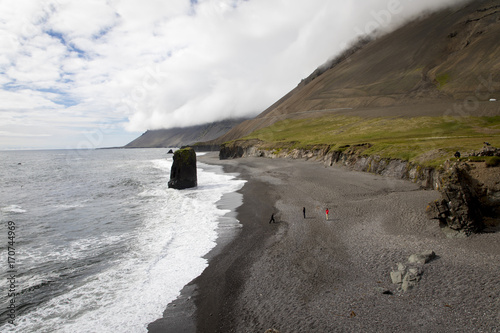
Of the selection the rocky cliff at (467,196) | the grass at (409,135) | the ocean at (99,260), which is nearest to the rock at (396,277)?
the rocky cliff at (467,196)

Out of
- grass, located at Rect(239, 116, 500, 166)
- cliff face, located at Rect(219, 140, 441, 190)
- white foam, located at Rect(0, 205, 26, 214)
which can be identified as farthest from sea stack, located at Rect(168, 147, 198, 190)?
grass, located at Rect(239, 116, 500, 166)

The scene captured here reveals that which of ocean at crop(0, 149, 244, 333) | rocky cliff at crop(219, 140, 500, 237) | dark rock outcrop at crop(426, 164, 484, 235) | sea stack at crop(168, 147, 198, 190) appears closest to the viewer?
ocean at crop(0, 149, 244, 333)

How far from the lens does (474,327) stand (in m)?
11.0

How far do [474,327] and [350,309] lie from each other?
4.70 metres

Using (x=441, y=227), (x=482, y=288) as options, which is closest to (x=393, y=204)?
(x=441, y=227)

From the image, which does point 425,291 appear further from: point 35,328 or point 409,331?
point 35,328

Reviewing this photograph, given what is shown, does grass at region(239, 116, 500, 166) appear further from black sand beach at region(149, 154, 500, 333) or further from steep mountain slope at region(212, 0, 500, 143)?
black sand beach at region(149, 154, 500, 333)

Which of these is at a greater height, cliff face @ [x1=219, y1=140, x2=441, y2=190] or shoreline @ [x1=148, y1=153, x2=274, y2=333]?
cliff face @ [x1=219, y1=140, x2=441, y2=190]

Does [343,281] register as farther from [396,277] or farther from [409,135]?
[409,135]

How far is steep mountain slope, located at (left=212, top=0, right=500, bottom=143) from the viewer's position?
11750 cm

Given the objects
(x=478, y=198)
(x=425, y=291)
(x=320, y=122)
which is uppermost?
(x=320, y=122)

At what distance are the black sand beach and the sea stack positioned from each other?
88.8ft

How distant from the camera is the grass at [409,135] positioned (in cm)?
4019

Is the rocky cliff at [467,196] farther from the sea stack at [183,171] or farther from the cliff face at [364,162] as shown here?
the sea stack at [183,171]
